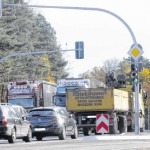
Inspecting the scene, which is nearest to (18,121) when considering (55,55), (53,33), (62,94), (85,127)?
(85,127)

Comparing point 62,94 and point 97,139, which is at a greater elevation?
point 62,94

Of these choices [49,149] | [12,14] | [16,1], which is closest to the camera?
[49,149]

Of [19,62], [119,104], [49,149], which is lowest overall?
[49,149]

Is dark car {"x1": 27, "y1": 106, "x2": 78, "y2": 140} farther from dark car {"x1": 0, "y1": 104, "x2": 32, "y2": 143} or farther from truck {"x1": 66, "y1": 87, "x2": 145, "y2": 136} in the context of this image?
truck {"x1": 66, "y1": 87, "x2": 145, "y2": 136}

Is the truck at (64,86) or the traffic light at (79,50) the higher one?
the traffic light at (79,50)

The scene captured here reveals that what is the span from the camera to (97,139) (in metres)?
32.7

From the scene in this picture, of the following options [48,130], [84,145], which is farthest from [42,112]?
[84,145]

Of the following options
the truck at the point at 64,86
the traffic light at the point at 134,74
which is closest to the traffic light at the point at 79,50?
the truck at the point at 64,86

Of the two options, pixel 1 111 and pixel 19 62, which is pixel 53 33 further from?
pixel 1 111

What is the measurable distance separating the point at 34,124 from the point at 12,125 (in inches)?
142

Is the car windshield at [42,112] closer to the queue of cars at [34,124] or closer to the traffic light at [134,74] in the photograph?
the queue of cars at [34,124]

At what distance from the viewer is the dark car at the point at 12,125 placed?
29.6 metres

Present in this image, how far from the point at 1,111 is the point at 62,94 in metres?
19.9

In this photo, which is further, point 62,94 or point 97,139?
point 62,94
